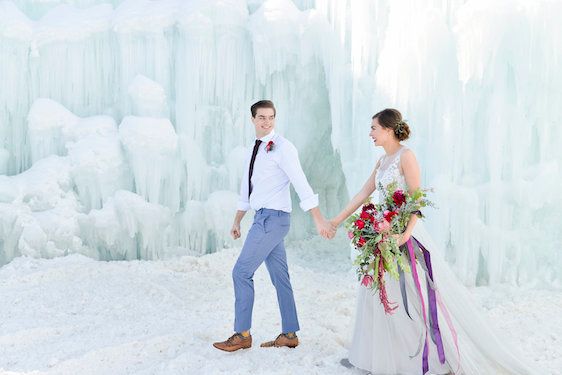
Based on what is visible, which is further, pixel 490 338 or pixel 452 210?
pixel 452 210

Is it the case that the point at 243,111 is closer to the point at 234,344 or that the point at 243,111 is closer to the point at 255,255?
the point at 255,255

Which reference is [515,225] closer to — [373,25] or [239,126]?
[373,25]

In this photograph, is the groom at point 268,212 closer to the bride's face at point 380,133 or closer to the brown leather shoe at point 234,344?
the brown leather shoe at point 234,344

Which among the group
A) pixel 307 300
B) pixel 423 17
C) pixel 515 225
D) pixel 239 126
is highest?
pixel 423 17

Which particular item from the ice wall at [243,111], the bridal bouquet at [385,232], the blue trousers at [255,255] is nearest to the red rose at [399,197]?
the bridal bouquet at [385,232]

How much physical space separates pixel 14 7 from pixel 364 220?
5.73 m

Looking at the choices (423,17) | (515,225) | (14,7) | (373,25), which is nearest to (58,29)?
(14,7)

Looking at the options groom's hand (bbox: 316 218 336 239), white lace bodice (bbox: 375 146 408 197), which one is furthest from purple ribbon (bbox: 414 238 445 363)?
groom's hand (bbox: 316 218 336 239)

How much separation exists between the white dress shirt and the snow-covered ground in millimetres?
955

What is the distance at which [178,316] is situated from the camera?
5141 millimetres

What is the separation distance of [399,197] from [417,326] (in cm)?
72

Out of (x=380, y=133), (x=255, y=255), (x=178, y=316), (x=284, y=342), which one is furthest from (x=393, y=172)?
(x=178, y=316)

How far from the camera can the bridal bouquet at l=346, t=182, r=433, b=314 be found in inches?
126

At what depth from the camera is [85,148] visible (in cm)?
671
